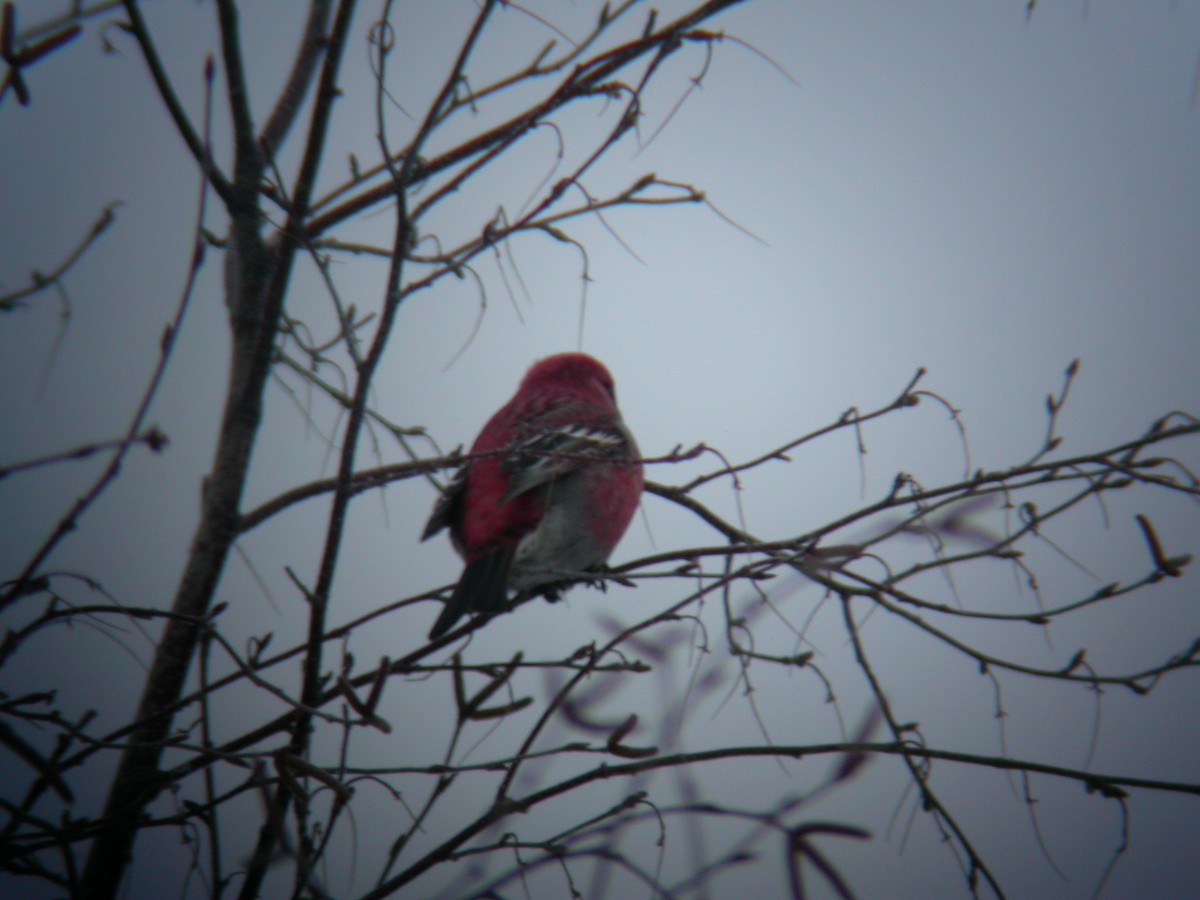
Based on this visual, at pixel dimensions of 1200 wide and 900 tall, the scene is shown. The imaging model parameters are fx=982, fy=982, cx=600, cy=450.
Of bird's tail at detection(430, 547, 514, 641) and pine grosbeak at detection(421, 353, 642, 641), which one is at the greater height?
pine grosbeak at detection(421, 353, 642, 641)

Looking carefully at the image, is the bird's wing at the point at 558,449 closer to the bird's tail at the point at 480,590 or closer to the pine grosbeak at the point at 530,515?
the pine grosbeak at the point at 530,515

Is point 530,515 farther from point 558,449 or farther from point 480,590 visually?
point 558,449

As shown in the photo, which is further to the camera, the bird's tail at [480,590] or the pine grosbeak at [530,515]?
the pine grosbeak at [530,515]

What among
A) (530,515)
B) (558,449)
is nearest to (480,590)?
(530,515)

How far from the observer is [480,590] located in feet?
7.80

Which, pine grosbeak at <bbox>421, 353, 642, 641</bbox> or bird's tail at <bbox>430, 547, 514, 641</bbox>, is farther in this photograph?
pine grosbeak at <bbox>421, 353, 642, 641</bbox>

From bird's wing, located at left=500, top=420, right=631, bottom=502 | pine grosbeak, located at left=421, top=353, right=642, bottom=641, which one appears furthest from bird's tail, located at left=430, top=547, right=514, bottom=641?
bird's wing, located at left=500, top=420, right=631, bottom=502

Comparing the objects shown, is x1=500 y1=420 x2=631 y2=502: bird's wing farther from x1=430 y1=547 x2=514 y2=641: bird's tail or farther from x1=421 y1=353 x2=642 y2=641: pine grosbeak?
x1=430 y1=547 x2=514 y2=641: bird's tail

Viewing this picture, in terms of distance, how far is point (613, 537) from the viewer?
2.98 m

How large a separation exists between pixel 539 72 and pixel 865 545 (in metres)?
1.03

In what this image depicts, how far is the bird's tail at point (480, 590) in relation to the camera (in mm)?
2279

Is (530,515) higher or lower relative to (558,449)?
higher

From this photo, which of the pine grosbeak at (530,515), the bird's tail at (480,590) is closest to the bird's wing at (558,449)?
the pine grosbeak at (530,515)

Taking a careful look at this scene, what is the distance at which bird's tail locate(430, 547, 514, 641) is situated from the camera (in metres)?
2.28
